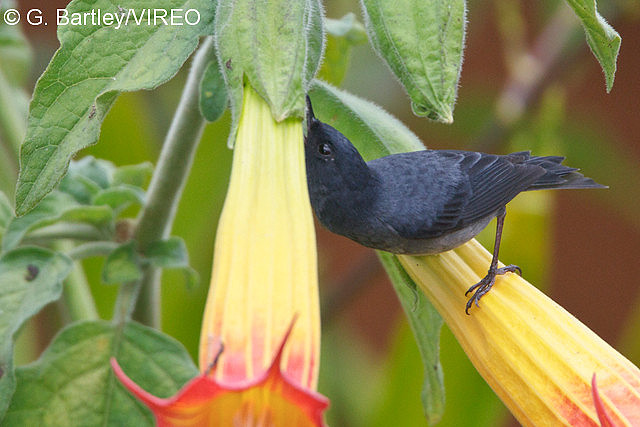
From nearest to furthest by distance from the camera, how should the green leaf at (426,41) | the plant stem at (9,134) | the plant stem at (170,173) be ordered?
the green leaf at (426,41) < the plant stem at (170,173) < the plant stem at (9,134)

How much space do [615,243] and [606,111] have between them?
0.26 meters

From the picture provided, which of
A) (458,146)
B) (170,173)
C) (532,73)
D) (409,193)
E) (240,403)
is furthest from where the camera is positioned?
(458,146)

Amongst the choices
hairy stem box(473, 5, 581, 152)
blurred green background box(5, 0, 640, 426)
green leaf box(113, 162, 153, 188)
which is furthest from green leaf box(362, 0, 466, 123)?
hairy stem box(473, 5, 581, 152)

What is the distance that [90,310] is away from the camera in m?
0.56

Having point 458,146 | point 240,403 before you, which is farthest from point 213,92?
point 458,146

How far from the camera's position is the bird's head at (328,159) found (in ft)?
1.05

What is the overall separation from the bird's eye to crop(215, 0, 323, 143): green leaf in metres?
0.02

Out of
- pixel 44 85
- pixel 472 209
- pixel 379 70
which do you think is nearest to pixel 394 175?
pixel 472 209

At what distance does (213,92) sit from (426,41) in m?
0.11

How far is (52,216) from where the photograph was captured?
451 millimetres

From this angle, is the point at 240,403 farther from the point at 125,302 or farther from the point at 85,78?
the point at 125,302

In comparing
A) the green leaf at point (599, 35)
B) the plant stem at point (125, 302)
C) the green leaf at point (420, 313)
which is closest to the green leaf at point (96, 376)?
the plant stem at point (125, 302)

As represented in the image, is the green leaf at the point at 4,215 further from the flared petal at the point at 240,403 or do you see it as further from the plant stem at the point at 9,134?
the flared petal at the point at 240,403

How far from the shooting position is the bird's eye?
12.6 inches
